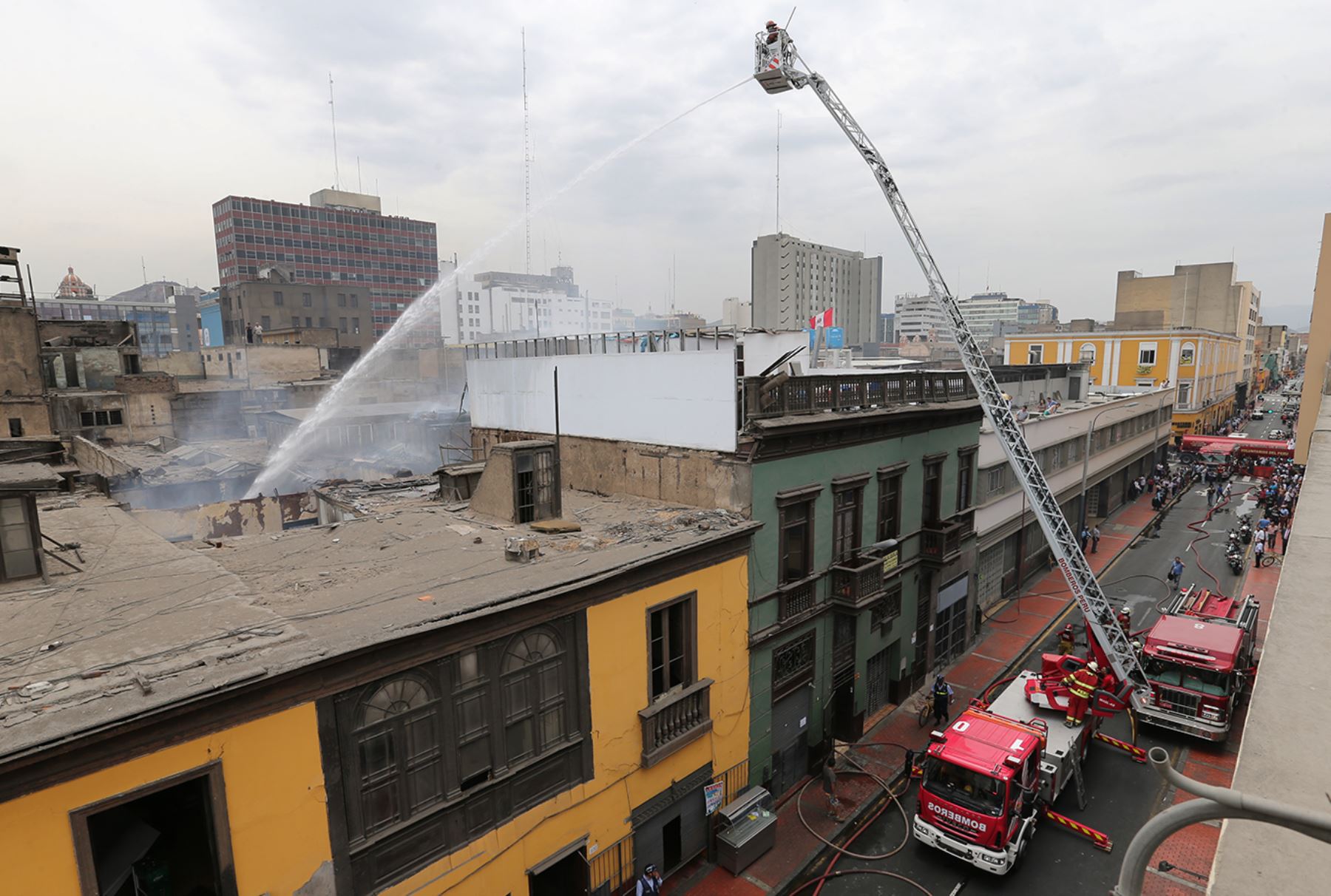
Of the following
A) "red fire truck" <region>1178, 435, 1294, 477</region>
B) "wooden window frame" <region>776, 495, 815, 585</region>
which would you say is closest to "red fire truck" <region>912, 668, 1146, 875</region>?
"wooden window frame" <region>776, 495, 815, 585</region>

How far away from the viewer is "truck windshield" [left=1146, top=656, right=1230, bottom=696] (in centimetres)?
1978

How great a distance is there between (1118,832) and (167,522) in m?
28.0

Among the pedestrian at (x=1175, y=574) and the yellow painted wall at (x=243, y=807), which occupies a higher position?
the yellow painted wall at (x=243, y=807)

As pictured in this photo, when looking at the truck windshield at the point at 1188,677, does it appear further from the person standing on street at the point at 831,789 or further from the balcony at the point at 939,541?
the person standing on street at the point at 831,789

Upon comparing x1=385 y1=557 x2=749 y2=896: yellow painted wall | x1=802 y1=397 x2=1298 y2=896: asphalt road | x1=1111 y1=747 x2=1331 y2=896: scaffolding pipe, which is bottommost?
x1=802 y1=397 x2=1298 y2=896: asphalt road

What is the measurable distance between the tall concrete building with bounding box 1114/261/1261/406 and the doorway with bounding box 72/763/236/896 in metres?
115

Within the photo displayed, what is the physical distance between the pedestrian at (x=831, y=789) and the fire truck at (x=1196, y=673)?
32.5 feet

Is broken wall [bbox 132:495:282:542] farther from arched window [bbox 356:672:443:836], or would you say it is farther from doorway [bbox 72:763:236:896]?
arched window [bbox 356:672:443:836]

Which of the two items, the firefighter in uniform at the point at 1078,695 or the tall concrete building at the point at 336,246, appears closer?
the firefighter in uniform at the point at 1078,695

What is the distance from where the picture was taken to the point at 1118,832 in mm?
17031

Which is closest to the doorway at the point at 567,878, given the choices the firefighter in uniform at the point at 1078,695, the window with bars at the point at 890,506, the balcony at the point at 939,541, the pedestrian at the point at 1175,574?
the window with bars at the point at 890,506

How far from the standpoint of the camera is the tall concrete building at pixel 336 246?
11088cm

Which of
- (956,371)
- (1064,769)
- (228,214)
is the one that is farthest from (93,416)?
(228,214)

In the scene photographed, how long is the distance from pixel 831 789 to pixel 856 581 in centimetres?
546
